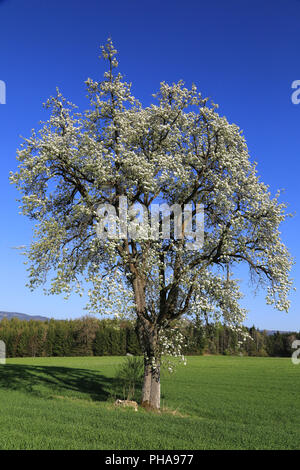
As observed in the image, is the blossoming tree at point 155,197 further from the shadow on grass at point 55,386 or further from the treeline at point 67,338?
the treeline at point 67,338

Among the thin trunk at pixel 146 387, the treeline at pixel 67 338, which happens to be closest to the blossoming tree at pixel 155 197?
the thin trunk at pixel 146 387

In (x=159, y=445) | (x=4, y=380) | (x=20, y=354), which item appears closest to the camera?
(x=159, y=445)

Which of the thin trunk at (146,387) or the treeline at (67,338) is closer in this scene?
the thin trunk at (146,387)

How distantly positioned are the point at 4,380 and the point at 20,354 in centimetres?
5499

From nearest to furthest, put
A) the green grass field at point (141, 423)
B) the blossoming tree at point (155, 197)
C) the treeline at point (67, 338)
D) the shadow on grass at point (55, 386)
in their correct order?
the green grass field at point (141, 423) → the blossoming tree at point (155, 197) → the shadow on grass at point (55, 386) → the treeline at point (67, 338)

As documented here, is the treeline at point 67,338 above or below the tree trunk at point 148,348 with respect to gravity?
below

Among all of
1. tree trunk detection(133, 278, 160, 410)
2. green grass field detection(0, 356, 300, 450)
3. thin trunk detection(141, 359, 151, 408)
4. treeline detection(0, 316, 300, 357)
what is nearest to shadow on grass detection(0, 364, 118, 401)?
green grass field detection(0, 356, 300, 450)

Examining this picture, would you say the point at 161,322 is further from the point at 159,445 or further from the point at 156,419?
the point at 159,445

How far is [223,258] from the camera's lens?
20.2 metres

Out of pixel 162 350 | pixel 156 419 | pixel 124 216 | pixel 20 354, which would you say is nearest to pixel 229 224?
pixel 124 216

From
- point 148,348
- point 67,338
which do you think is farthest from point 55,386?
point 67,338

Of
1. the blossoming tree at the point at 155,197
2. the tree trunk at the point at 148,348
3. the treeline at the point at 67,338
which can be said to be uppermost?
the blossoming tree at the point at 155,197

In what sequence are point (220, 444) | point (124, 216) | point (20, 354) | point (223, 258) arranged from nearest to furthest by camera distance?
point (220, 444), point (124, 216), point (223, 258), point (20, 354)

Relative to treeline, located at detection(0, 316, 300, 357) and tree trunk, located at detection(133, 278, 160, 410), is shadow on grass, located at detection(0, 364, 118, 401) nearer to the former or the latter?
tree trunk, located at detection(133, 278, 160, 410)
